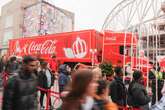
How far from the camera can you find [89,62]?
19859 millimetres

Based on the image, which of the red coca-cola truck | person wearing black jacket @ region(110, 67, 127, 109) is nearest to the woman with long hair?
person wearing black jacket @ region(110, 67, 127, 109)

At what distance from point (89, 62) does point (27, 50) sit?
8671mm

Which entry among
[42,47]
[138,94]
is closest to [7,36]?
[42,47]

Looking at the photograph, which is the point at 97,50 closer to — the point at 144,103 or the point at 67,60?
the point at 67,60

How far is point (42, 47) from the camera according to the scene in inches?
963

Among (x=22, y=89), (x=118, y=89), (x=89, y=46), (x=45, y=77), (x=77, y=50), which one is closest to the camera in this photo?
(x=22, y=89)

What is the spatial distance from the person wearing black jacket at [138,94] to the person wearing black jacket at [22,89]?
2.07m

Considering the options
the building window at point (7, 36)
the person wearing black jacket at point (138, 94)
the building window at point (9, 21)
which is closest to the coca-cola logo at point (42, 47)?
the person wearing black jacket at point (138, 94)

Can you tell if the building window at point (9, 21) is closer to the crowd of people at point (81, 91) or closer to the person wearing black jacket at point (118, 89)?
the crowd of people at point (81, 91)

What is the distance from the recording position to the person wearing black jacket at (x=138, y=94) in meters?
5.62

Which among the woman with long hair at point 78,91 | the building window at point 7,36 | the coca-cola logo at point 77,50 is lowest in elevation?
the woman with long hair at point 78,91

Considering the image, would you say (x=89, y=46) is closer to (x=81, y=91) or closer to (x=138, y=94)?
(x=138, y=94)

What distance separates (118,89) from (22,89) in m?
2.39

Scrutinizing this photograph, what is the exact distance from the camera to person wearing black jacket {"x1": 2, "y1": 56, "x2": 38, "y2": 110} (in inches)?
162
